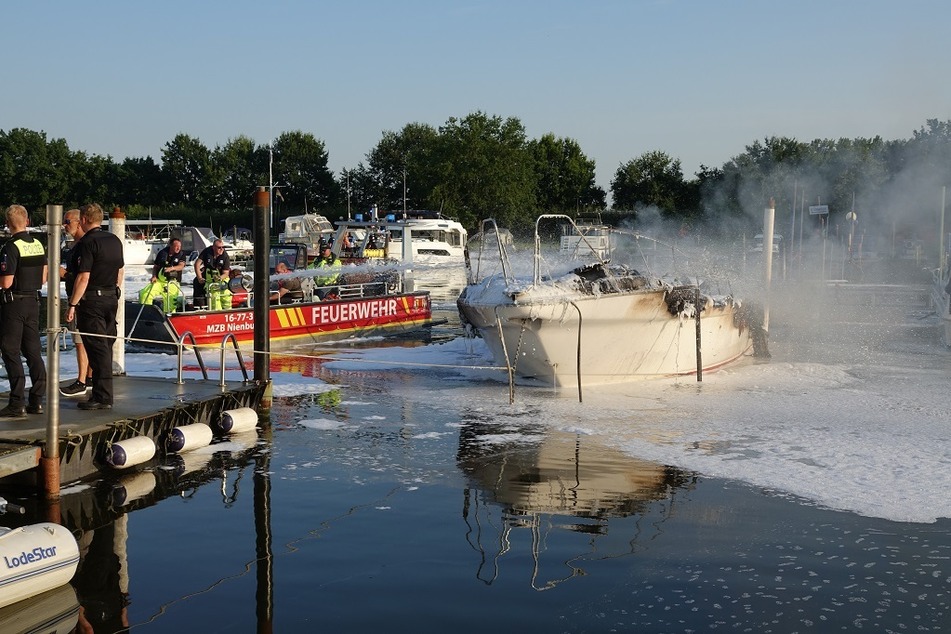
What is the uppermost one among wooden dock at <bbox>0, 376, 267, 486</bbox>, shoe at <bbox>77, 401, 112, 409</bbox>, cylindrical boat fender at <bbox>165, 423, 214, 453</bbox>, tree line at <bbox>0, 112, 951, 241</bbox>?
tree line at <bbox>0, 112, 951, 241</bbox>

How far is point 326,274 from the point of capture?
875 inches

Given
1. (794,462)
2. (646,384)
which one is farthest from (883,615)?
(646,384)

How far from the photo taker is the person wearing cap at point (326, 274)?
22.1 m

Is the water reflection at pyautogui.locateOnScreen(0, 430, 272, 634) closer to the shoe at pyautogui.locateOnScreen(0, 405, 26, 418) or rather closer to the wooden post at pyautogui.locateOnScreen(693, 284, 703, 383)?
the shoe at pyautogui.locateOnScreen(0, 405, 26, 418)

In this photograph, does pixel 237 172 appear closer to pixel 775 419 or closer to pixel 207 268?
pixel 207 268

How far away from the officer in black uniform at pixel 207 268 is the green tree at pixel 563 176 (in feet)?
215

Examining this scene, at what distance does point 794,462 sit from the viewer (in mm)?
10344

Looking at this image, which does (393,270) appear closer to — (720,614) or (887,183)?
(720,614)

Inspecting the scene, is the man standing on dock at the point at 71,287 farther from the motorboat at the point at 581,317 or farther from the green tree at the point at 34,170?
the green tree at the point at 34,170

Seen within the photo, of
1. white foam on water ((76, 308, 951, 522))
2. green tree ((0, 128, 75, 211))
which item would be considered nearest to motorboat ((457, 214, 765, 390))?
white foam on water ((76, 308, 951, 522))

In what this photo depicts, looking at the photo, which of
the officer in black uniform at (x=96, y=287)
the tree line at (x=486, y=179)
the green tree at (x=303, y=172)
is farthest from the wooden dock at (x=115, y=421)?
the green tree at (x=303, y=172)

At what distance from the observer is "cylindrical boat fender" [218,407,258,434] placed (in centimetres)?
1143

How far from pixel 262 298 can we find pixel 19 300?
4.55m

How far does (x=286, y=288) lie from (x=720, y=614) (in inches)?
624
